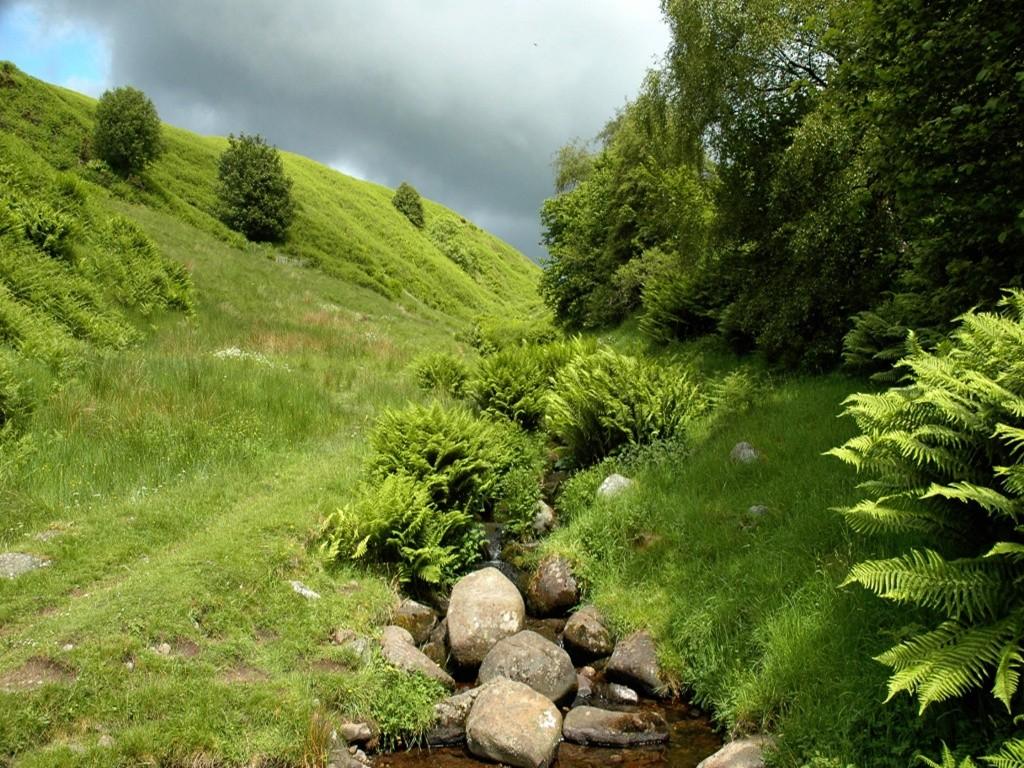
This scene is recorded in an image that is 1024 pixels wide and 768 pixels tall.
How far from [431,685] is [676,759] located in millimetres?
2414

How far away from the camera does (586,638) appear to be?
7598 millimetres

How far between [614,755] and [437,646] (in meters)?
2.46

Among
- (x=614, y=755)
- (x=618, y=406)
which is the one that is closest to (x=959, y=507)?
(x=614, y=755)

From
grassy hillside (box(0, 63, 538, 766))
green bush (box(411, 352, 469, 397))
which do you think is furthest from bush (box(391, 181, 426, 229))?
green bush (box(411, 352, 469, 397))

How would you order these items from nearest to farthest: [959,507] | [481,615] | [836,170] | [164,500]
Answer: [959,507] < [481,615] < [164,500] < [836,170]

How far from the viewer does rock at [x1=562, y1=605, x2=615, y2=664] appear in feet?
24.7

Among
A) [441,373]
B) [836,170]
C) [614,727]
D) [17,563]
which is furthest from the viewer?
[441,373]

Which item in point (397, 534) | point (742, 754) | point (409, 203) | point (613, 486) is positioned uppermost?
point (409, 203)

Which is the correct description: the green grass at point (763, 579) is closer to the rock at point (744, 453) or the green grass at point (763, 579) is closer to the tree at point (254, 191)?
the rock at point (744, 453)

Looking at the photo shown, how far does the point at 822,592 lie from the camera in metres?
6.05

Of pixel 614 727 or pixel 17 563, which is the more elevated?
pixel 614 727

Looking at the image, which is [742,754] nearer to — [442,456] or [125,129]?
Answer: [442,456]

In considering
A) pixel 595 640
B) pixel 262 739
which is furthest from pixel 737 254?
pixel 262 739

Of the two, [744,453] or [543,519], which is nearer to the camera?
[744,453]
